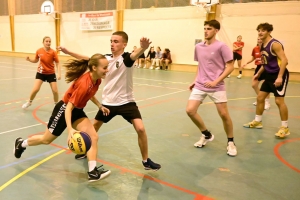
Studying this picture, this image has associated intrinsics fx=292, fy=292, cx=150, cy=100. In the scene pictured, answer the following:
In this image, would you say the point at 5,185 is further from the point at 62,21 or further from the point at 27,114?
the point at 62,21

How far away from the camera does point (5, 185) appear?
3455 millimetres

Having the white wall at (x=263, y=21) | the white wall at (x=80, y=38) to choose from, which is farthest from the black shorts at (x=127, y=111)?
the white wall at (x=80, y=38)

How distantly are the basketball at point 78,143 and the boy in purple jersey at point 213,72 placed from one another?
1.95 meters

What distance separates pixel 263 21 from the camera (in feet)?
51.1

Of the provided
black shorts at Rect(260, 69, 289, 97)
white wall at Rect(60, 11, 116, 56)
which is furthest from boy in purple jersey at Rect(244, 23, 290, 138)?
white wall at Rect(60, 11, 116, 56)

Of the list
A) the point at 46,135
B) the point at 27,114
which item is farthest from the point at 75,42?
the point at 46,135

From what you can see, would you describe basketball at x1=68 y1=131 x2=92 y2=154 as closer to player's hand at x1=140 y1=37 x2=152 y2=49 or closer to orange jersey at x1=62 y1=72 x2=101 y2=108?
orange jersey at x1=62 y1=72 x2=101 y2=108

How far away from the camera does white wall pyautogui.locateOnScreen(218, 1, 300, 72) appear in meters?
14.9

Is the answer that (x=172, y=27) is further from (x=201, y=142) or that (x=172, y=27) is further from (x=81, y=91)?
(x=81, y=91)

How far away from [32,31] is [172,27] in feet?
47.0

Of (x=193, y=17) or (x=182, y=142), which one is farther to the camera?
(x=193, y=17)

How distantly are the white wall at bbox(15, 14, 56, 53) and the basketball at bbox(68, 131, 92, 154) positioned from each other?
23585mm

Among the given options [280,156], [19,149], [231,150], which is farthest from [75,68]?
[280,156]

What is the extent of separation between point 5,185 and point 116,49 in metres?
2.11
